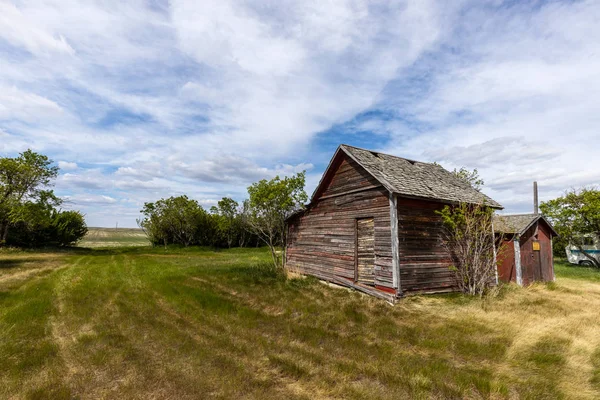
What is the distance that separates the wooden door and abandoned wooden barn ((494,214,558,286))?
6937 mm

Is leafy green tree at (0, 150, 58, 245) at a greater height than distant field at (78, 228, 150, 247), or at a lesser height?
greater

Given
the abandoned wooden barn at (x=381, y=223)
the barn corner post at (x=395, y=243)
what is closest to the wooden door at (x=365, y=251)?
the abandoned wooden barn at (x=381, y=223)

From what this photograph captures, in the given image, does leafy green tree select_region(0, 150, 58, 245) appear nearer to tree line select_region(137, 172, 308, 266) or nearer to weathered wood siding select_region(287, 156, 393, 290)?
tree line select_region(137, 172, 308, 266)

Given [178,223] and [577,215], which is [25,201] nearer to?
[178,223]

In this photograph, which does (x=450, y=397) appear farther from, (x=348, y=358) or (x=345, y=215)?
(x=345, y=215)

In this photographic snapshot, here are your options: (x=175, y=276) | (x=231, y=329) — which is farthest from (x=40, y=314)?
(x=175, y=276)

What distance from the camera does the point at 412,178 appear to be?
1344cm

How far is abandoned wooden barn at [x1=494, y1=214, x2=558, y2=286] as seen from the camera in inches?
608

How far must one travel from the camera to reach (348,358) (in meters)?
6.04

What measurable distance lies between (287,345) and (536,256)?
16.4 meters

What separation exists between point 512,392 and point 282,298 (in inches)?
294

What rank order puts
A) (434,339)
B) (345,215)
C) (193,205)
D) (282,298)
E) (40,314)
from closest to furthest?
1. (434,339)
2. (40,314)
3. (282,298)
4. (345,215)
5. (193,205)

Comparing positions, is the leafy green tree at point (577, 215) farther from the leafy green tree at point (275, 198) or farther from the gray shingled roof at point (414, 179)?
the leafy green tree at point (275, 198)

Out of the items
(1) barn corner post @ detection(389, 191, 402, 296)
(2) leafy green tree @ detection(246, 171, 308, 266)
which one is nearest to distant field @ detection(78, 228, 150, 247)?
(2) leafy green tree @ detection(246, 171, 308, 266)
